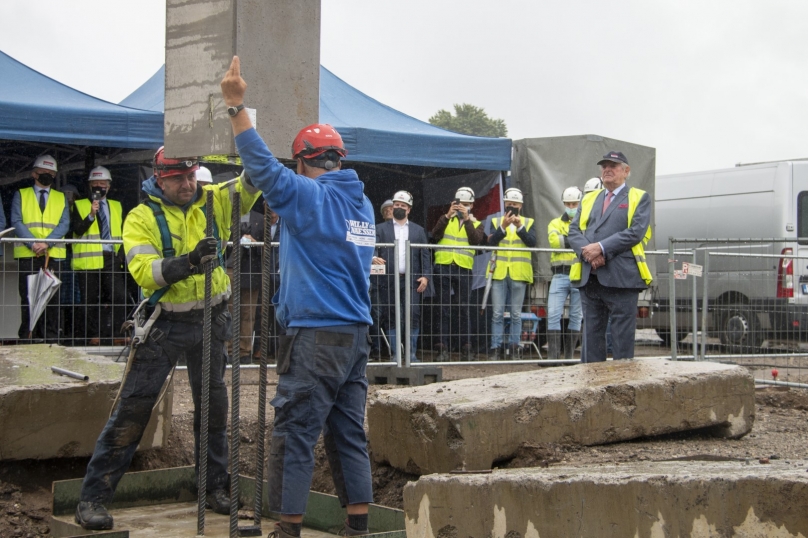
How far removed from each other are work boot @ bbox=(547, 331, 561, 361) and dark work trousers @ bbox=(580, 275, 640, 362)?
3.10 metres

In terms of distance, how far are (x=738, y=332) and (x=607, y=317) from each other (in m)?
3.82

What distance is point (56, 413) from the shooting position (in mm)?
5902

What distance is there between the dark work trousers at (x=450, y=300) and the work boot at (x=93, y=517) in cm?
537

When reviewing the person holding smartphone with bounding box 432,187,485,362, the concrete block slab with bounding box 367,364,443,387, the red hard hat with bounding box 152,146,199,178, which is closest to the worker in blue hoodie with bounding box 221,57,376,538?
the red hard hat with bounding box 152,146,199,178

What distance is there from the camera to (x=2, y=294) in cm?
880

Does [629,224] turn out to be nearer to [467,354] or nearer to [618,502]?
[467,354]

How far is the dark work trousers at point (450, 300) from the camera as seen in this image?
33.1 ft

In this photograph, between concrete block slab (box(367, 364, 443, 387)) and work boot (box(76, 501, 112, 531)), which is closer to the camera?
work boot (box(76, 501, 112, 531))

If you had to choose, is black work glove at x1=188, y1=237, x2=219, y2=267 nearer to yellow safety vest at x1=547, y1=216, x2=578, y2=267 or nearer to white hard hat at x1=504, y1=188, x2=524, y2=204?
yellow safety vest at x1=547, y1=216, x2=578, y2=267

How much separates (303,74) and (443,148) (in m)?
7.34

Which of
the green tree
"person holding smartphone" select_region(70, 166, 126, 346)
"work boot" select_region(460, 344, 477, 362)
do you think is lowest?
"work boot" select_region(460, 344, 477, 362)

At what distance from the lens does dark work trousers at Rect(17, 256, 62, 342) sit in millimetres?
8898

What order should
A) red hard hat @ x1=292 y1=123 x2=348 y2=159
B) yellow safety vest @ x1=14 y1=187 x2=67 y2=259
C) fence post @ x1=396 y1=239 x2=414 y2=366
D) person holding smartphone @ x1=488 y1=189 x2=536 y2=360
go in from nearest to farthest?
red hard hat @ x1=292 y1=123 x2=348 y2=159, fence post @ x1=396 y1=239 x2=414 y2=366, yellow safety vest @ x1=14 y1=187 x2=67 y2=259, person holding smartphone @ x1=488 y1=189 x2=536 y2=360

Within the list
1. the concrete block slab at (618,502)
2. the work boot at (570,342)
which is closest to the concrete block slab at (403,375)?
the work boot at (570,342)
